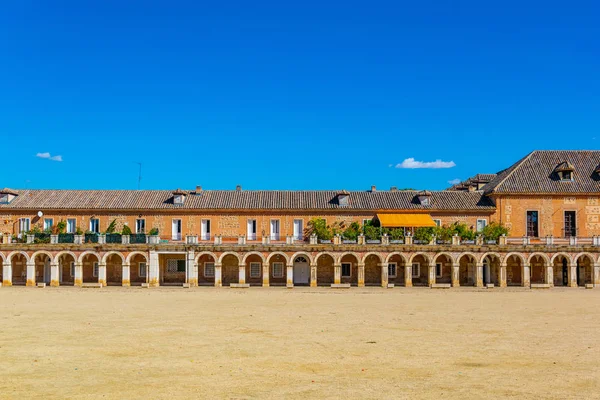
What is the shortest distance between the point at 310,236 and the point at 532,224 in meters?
18.2

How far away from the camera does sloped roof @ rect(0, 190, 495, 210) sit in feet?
181

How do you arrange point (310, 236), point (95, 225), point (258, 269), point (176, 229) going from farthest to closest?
point (95, 225)
point (176, 229)
point (258, 269)
point (310, 236)

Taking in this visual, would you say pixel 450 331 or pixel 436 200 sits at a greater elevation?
pixel 436 200

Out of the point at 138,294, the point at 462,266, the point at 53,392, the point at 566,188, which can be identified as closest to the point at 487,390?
the point at 53,392

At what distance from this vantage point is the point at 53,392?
48.6 feet

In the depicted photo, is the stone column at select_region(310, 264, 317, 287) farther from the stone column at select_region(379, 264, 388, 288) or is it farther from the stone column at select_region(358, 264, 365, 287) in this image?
the stone column at select_region(379, 264, 388, 288)

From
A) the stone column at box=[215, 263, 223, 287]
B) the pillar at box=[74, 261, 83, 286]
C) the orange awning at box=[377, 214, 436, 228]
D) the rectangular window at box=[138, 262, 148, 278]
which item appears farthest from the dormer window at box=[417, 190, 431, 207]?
the pillar at box=[74, 261, 83, 286]

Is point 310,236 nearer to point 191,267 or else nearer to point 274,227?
point 274,227

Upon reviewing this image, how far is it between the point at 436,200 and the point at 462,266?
19.5 ft

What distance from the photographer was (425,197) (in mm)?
55750

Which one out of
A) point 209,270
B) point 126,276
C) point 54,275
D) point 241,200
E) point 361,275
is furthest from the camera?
point 241,200

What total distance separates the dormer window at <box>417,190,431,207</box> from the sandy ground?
65.4ft

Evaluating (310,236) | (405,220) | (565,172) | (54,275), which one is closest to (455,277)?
(405,220)

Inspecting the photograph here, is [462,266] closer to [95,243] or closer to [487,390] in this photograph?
[95,243]
